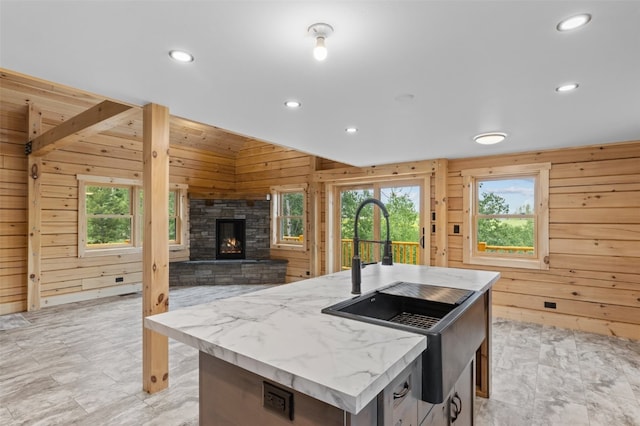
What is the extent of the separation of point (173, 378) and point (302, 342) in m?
2.20

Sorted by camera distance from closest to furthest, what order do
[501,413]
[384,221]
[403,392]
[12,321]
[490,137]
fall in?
[403,392], [501,413], [490,137], [12,321], [384,221]

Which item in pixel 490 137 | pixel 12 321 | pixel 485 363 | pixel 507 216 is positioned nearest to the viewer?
pixel 485 363

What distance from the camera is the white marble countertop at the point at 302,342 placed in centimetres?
85

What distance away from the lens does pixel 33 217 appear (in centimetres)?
459

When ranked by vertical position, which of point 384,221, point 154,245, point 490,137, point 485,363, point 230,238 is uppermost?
point 490,137

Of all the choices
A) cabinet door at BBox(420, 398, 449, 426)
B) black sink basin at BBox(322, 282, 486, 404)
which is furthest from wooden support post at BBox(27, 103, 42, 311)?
cabinet door at BBox(420, 398, 449, 426)

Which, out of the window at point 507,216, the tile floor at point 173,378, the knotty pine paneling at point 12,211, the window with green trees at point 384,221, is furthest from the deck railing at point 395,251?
the knotty pine paneling at point 12,211

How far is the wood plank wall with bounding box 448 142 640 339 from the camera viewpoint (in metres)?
3.65

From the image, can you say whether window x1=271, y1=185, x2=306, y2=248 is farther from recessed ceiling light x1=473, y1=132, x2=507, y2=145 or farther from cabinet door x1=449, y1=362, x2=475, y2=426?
cabinet door x1=449, y1=362, x2=475, y2=426

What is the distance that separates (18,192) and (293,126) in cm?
433

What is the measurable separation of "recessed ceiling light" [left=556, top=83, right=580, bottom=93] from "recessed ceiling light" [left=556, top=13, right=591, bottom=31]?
80 cm

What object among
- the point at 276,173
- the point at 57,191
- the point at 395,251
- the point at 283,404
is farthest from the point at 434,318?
the point at 57,191

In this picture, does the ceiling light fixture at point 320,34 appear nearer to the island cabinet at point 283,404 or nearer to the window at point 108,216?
the island cabinet at point 283,404

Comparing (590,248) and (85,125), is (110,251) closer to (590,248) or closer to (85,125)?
(85,125)
